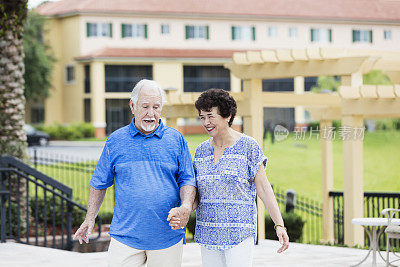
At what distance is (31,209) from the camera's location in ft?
38.0

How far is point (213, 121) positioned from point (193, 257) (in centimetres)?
448

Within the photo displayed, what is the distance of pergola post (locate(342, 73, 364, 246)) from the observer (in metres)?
10.2

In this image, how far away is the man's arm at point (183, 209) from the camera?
4.05 meters

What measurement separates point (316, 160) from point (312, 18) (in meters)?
18.3

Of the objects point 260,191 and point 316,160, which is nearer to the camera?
point 260,191

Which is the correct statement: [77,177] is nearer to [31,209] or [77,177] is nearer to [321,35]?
[31,209]

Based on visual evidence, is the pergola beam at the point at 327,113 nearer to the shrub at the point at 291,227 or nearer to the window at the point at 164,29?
the shrub at the point at 291,227

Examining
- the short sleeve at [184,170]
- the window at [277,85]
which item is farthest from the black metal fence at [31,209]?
the window at [277,85]

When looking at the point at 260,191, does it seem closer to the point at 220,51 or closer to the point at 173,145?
the point at 173,145

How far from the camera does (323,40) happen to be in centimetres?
4788

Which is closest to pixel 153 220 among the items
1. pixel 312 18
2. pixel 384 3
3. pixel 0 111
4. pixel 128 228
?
pixel 128 228

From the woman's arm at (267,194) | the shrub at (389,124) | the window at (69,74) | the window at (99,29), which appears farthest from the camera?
the window at (69,74)

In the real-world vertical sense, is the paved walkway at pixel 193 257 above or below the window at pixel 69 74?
below

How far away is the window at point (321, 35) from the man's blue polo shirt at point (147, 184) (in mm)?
44569
